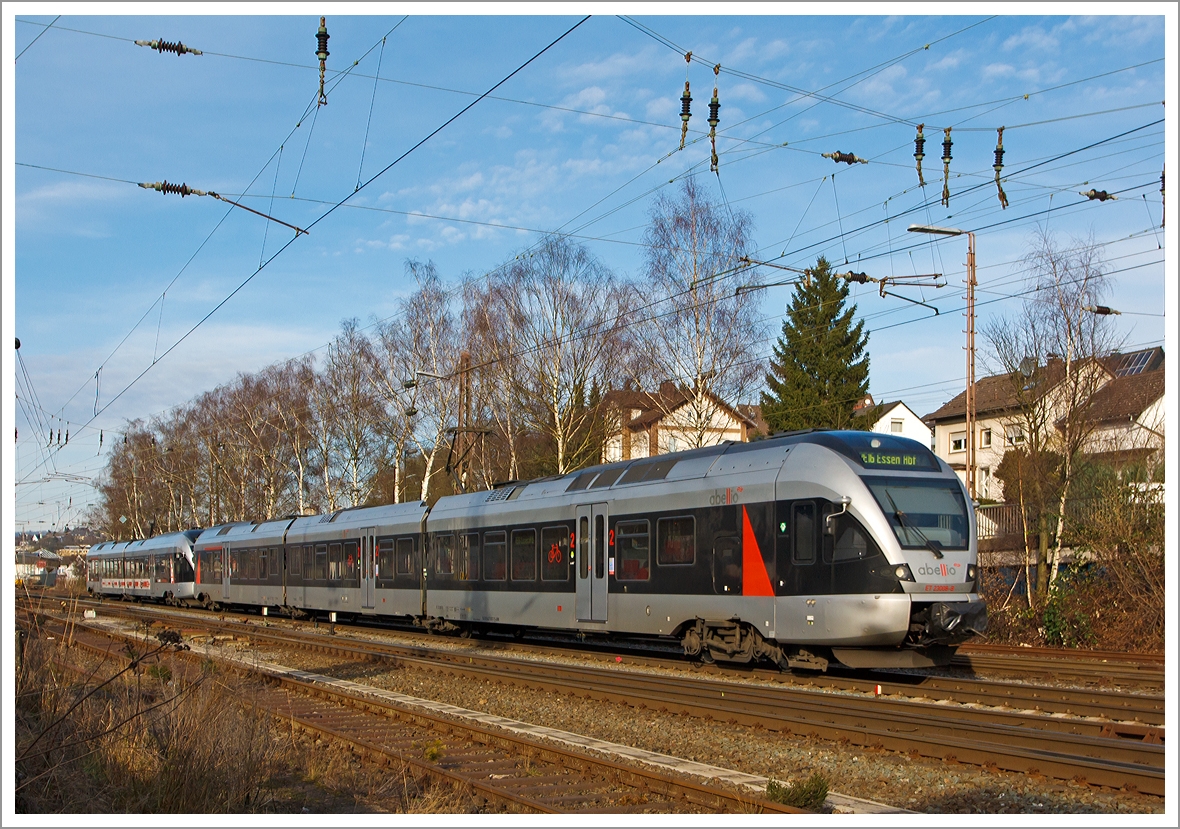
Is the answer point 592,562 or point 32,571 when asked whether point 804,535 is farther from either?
point 32,571

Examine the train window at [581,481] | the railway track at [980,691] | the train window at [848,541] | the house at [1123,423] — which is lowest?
the railway track at [980,691]

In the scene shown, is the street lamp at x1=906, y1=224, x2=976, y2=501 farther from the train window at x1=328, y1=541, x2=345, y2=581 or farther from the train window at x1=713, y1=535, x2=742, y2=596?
the train window at x1=328, y1=541, x2=345, y2=581

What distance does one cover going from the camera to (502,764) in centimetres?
931

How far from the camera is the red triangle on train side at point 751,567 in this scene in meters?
13.8

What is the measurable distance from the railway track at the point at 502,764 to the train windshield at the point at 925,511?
5360 millimetres

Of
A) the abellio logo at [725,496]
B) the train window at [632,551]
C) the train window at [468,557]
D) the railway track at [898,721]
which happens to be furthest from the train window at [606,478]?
the train window at [468,557]

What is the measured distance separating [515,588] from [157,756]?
11.8 metres

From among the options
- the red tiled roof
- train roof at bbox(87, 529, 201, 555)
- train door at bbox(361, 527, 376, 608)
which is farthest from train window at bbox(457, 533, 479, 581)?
train roof at bbox(87, 529, 201, 555)

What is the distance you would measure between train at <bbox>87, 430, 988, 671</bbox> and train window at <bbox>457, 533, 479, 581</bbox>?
0.14 feet

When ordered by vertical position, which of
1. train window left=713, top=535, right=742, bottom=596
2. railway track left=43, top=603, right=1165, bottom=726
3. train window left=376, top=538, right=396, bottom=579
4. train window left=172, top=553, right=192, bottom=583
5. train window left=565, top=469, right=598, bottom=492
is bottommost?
train window left=172, top=553, right=192, bottom=583

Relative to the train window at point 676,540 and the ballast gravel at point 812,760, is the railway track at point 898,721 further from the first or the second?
the train window at point 676,540

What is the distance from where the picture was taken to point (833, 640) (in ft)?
42.3

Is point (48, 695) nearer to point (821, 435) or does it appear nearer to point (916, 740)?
point (916, 740)

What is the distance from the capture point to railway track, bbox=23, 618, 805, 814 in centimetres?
766
